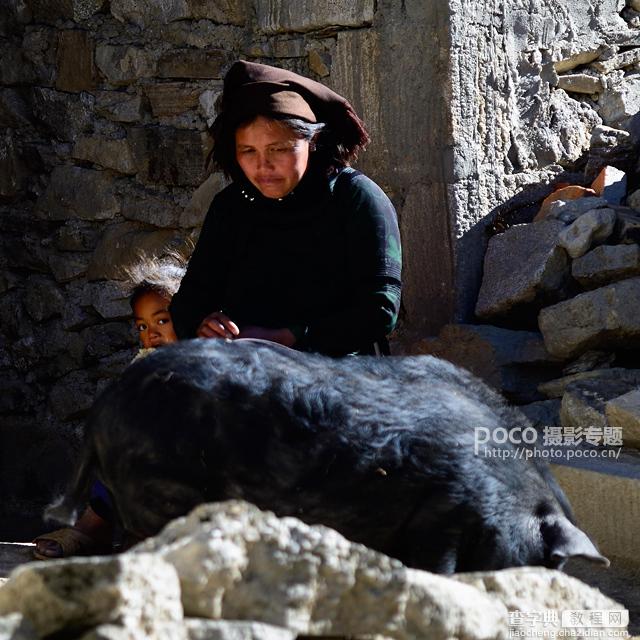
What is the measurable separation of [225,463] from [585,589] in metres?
0.68

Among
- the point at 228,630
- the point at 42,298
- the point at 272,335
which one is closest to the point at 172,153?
the point at 42,298

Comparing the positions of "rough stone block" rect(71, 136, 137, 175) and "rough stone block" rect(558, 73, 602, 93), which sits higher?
"rough stone block" rect(558, 73, 602, 93)

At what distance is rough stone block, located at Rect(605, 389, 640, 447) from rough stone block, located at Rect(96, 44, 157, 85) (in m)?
2.53

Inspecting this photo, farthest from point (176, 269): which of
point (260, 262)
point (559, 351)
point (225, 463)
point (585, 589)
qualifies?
point (585, 589)

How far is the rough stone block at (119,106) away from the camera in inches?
203

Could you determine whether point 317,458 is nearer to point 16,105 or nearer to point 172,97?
point 172,97

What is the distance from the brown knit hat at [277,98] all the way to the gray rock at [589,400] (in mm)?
1201

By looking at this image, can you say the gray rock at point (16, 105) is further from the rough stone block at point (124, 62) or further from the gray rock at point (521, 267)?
the gray rock at point (521, 267)

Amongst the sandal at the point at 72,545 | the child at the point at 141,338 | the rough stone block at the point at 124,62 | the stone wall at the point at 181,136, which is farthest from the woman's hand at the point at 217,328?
the rough stone block at the point at 124,62

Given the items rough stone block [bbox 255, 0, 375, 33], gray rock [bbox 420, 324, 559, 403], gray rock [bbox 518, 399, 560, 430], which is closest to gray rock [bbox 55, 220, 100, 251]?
rough stone block [bbox 255, 0, 375, 33]

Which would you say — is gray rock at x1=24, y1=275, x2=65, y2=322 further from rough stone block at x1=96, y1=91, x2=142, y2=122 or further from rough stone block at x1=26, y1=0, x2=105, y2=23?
rough stone block at x1=26, y1=0, x2=105, y2=23

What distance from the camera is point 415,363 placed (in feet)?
8.19

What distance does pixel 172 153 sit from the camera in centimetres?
508

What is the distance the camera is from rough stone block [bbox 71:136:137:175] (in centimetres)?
519
